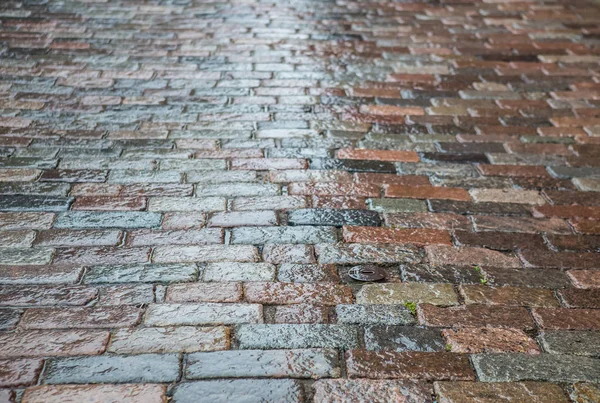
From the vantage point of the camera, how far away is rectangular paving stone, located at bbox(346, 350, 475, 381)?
5.61 ft

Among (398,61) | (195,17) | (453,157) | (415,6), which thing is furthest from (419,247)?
(415,6)

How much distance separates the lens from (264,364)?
5.63 feet

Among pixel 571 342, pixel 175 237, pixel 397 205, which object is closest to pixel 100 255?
pixel 175 237

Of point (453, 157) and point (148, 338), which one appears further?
point (453, 157)

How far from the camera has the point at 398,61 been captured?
399cm

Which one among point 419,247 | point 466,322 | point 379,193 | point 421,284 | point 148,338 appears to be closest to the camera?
point 148,338

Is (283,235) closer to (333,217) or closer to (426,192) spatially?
(333,217)

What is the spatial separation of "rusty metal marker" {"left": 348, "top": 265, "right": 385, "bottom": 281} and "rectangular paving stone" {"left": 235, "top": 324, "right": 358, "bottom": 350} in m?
0.25

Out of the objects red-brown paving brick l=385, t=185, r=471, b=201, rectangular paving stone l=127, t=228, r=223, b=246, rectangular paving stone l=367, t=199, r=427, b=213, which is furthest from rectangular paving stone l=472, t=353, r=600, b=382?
rectangular paving stone l=127, t=228, r=223, b=246

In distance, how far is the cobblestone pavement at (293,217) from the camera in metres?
1.72

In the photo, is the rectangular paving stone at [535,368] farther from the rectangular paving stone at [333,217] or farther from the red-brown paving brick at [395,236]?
the rectangular paving stone at [333,217]

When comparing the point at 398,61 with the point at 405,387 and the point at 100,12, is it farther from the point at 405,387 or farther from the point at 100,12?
the point at 405,387

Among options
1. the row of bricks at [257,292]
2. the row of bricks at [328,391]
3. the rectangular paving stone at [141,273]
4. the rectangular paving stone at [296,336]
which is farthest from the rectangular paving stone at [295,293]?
the row of bricks at [328,391]

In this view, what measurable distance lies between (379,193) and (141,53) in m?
2.18
